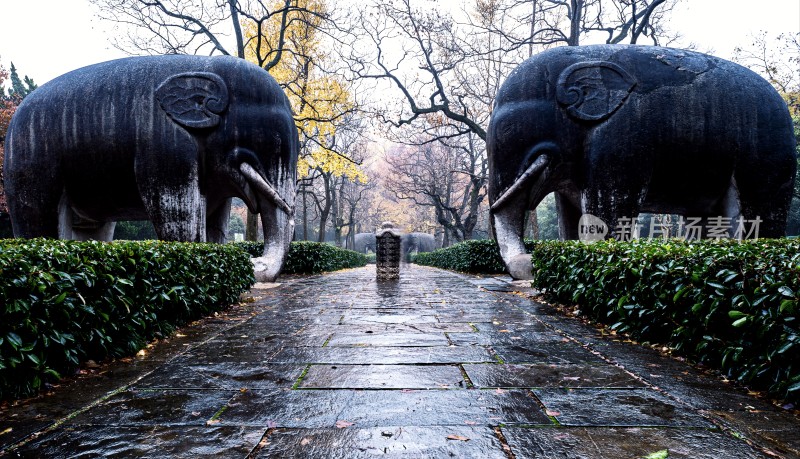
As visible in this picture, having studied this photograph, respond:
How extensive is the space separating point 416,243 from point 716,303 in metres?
36.2

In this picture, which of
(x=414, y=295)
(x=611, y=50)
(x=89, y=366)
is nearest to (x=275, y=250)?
(x=414, y=295)

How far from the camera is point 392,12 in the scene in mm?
14688

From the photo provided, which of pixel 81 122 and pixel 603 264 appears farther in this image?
pixel 81 122

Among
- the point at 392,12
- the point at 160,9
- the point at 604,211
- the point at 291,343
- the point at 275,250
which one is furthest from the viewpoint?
the point at 392,12

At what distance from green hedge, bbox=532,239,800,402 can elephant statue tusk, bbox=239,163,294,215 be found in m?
4.69

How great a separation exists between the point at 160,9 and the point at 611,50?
12.3 metres

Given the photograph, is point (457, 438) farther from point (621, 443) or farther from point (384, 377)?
point (384, 377)

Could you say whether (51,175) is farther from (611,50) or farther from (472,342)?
(611,50)

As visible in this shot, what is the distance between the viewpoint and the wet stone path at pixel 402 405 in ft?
5.80

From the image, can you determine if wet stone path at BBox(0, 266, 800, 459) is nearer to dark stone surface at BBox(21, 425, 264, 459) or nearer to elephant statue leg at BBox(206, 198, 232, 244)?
dark stone surface at BBox(21, 425, 264, 459)

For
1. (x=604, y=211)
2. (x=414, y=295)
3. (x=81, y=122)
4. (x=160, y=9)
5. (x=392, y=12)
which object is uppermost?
(x=392, y=12)

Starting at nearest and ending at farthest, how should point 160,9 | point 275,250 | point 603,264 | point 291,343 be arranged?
point 291,343 < point 603,264 < point 275,250 < point 160,9

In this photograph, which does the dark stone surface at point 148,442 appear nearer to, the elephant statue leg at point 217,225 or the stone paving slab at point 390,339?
the stone paving slab at point 390,339

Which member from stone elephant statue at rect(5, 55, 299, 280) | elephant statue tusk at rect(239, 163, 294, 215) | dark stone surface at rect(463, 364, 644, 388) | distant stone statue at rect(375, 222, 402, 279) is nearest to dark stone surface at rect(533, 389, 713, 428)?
dark stone surface at rect(463, 364, 644, 388)
